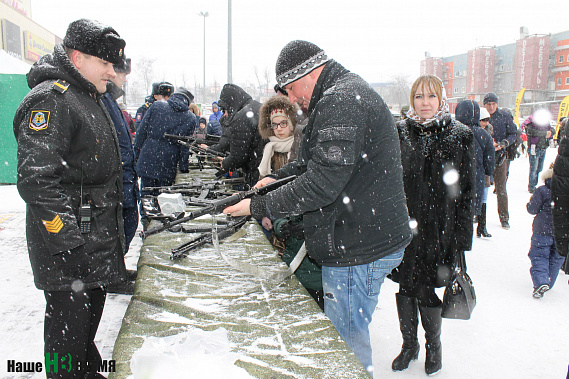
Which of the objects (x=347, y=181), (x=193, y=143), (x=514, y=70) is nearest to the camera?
(x=347, y=181)

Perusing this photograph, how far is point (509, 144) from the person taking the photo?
6.60m

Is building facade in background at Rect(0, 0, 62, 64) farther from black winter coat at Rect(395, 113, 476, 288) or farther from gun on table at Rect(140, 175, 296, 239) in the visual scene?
black winter coat at Rect(395, 113, 476, 288)

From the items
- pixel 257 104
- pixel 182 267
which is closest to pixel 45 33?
pixel 257 104

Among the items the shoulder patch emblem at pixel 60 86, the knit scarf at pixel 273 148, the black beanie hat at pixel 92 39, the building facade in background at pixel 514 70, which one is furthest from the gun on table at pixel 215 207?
the building facade in background at pixel 514 70

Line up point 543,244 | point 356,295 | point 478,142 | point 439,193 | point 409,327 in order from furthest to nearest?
point 478,142 < point 543,244 < point 409,327 < point 439,193 < point 356,295

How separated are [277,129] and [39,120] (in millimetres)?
2017

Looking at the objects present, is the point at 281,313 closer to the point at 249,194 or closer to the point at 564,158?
the point at 249,194

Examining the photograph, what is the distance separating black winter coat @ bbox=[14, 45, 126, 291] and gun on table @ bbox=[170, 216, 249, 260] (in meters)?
0.48

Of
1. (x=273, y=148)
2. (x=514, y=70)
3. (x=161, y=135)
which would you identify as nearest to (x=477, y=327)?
(x=273, y=148)

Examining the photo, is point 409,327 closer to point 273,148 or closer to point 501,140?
point 273,148

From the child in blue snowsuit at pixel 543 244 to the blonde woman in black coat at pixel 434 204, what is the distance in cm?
169

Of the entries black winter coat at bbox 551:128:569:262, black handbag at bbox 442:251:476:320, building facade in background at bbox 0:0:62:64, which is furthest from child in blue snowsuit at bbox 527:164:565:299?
building facade in background at bbox 0:0:62:64

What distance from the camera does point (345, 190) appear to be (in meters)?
1.79

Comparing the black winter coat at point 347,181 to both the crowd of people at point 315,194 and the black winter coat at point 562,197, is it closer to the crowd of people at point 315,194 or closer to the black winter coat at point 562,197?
the crowd of people at point 315,194
